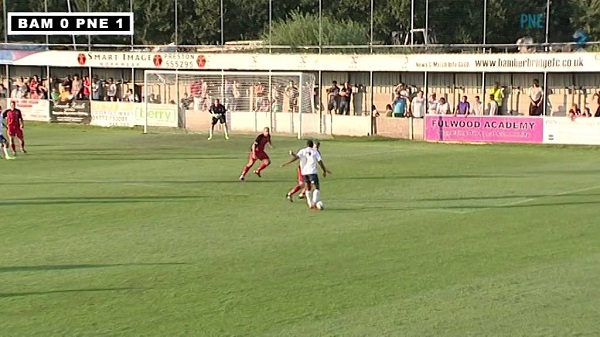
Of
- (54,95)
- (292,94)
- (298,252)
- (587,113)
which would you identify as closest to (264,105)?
(292,94)

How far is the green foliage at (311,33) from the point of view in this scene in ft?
181

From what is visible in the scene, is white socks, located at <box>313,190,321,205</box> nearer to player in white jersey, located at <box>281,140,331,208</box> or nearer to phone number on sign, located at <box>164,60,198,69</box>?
player in white jersey, located at <box>281,140,331,208</box>

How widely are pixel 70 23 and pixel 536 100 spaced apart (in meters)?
28.1

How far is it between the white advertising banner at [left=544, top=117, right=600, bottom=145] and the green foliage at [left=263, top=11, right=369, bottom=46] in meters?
21.8

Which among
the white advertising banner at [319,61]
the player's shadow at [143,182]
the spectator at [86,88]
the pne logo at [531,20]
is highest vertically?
the pne logo at [531,20]

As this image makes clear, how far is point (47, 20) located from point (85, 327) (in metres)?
46.3

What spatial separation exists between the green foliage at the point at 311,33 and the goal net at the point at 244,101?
1261 centimetres

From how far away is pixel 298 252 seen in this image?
14484 millimetres

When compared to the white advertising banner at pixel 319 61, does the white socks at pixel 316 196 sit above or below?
below

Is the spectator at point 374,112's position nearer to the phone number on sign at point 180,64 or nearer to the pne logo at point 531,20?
the phone number on sign at point 180,64

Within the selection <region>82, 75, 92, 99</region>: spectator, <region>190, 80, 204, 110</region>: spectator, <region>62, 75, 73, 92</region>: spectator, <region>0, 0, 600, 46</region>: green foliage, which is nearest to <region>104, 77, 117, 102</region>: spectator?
<region>82, 75, 92, 99</region>: spectator

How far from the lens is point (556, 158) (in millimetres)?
30375

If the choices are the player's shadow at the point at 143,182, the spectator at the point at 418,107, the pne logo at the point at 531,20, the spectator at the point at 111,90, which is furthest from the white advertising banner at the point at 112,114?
the pne logo at the point at 531,20

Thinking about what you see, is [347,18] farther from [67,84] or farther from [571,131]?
[571,131]
